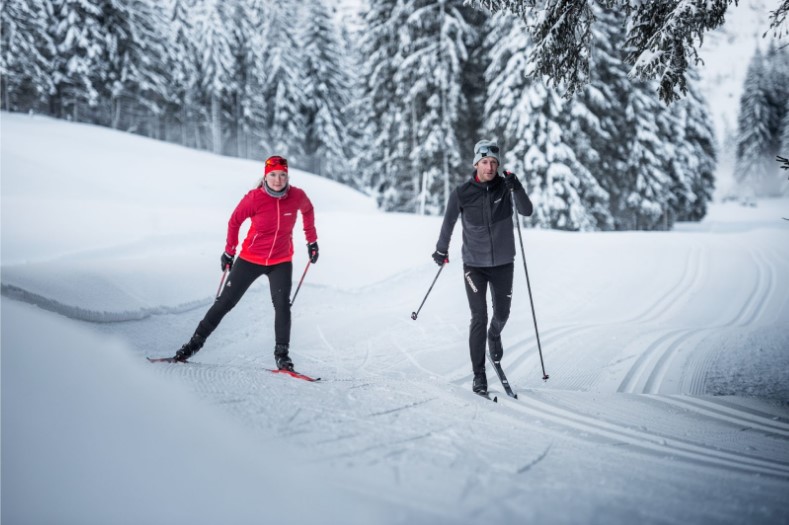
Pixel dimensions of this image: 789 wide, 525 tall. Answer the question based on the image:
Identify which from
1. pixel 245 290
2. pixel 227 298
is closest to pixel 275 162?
pixel 245 290

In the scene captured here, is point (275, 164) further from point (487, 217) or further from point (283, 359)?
point (487, 217)

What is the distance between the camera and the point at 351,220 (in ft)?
45.8

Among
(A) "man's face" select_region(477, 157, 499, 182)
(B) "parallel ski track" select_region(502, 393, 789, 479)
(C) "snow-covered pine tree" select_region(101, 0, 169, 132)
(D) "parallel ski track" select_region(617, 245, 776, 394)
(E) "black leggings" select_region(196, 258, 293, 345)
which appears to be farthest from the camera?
(C) "snow-covered pine tree" select_region(101, 0, 169, 132)

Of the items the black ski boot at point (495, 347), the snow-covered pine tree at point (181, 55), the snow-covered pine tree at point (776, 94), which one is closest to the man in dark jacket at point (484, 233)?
the black ski boot at point (495, 347)

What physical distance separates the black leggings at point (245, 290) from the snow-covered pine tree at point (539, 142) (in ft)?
46.8

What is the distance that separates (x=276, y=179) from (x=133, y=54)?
30.0m

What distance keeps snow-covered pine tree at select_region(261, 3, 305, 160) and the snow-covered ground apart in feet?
81.8

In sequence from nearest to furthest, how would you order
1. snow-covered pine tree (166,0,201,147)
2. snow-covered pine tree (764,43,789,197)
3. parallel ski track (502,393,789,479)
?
parallel ski track (502,393,789,479) < snow-covered pine tree (166,0,201,147) < snow-covered pine tree (764,43,789,197)

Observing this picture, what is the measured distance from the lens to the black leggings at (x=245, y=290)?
462 centimetres

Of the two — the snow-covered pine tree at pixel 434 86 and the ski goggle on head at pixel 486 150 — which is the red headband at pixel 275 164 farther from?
the snow-covered pine tree at pixel 434 86

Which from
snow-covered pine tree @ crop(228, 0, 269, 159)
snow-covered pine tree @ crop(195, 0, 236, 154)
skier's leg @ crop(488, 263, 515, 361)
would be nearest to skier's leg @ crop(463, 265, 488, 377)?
skier's leg @ crop(488, 263, 515, 361)

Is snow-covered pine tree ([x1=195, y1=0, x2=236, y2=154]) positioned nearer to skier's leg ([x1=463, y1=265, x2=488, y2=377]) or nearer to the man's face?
the man's face

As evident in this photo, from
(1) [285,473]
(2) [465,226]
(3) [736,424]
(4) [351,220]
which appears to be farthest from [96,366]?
(4) [351,220]

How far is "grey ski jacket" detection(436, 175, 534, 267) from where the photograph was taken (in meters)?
4.14
